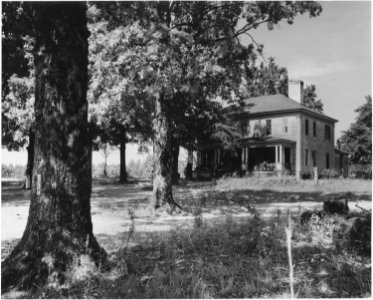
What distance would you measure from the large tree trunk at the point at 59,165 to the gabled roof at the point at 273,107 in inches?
1109

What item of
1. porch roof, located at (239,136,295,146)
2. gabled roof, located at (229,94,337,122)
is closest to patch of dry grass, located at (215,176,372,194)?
porch roof, located at (239,136,295,146)

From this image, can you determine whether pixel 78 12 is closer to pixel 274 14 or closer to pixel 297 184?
pixel 274 14

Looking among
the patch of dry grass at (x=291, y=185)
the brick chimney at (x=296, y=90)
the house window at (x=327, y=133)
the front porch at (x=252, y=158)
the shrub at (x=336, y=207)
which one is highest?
the brick chimney at (x=296, y=90)

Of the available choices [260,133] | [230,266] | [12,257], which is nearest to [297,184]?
[260,133]

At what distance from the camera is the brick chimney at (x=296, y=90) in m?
37.2

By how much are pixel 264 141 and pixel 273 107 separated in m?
3.12

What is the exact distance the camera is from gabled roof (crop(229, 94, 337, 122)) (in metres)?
34.3

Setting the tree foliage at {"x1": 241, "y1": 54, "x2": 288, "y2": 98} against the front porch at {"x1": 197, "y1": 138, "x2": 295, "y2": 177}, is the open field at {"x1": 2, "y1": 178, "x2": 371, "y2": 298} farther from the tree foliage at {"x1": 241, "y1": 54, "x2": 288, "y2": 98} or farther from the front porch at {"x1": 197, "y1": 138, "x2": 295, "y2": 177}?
the tree foliage at {"x1": 241, "y1": 54, "x2": 288, "y2": 98}

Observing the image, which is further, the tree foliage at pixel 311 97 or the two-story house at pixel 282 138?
the tree foliage at pixel 311 97

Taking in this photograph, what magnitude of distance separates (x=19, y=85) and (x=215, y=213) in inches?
319

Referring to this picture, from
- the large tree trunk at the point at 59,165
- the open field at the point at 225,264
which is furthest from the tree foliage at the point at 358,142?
the large tree trunk at the point at 59,165

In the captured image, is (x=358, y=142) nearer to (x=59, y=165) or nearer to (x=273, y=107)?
(x=273, y=107)

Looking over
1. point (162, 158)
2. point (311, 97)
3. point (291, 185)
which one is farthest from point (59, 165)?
point (311, 97)

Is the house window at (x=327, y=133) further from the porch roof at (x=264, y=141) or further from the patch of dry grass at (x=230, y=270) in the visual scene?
the patch of dry grass at (x=230, y=270)
